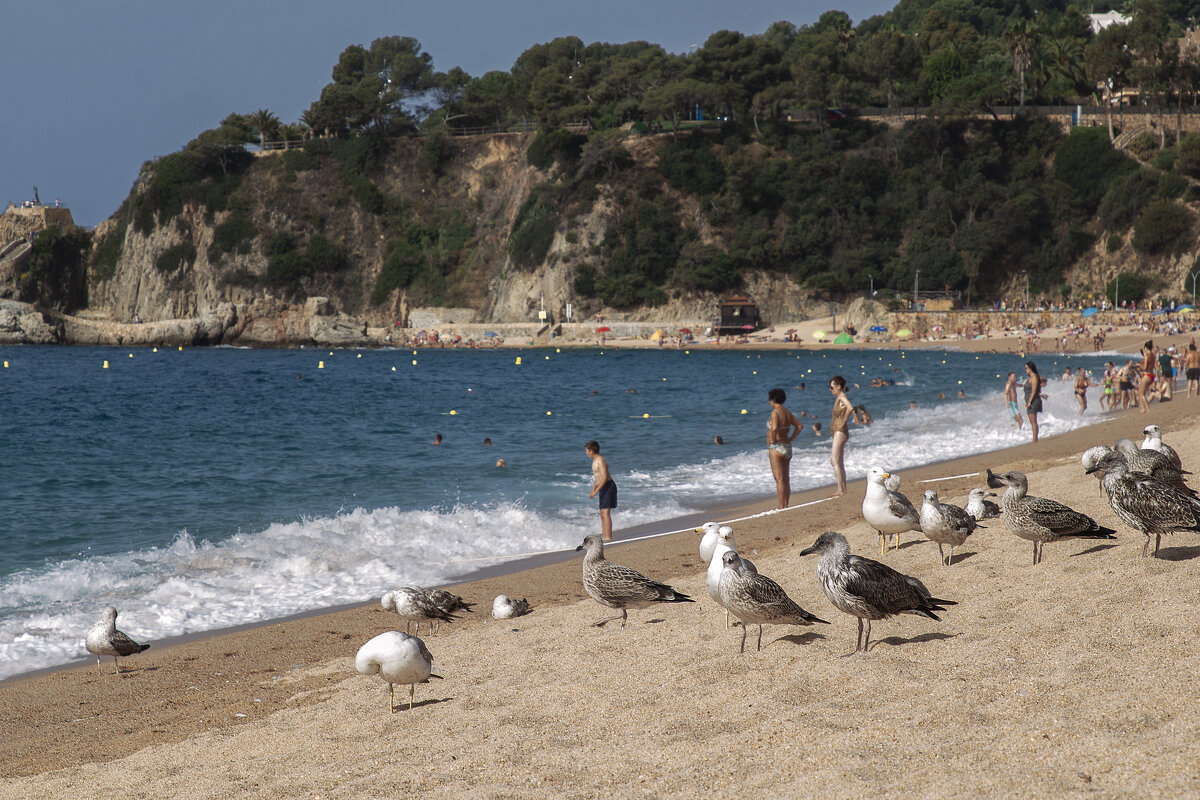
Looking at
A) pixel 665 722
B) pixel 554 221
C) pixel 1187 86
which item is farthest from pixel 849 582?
pixel 1187 86

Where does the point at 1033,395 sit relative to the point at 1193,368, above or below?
below

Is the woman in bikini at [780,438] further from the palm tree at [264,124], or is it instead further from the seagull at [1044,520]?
the palm tree at [264,124]

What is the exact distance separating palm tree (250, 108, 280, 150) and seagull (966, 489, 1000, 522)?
113 metres

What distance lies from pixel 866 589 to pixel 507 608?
4204mm

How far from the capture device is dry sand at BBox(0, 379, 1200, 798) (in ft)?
14.9

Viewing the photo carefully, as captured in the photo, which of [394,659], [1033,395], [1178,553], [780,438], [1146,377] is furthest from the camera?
[1146,377]

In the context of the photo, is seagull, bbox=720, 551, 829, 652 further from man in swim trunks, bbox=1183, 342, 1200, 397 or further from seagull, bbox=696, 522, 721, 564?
man in swim trunks, bbox=1183, 342, 1200, 397

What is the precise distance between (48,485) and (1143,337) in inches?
2666

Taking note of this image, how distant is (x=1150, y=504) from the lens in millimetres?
7332

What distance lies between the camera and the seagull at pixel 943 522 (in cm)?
858

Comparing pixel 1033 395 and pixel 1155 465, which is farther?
pixel 1033 395

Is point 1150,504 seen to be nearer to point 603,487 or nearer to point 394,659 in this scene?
point 394,659

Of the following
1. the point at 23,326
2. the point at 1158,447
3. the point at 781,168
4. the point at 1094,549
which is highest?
the point at 781,168

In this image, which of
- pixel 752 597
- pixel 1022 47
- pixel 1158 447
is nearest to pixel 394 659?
pixel 752 597
